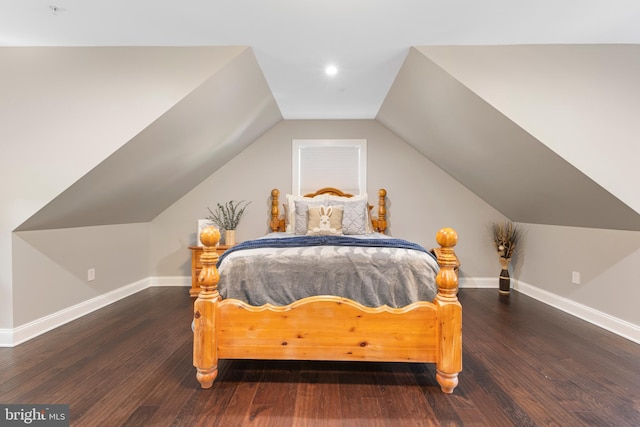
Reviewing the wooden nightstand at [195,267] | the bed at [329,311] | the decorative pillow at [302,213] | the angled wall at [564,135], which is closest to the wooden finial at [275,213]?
the decorative pillow at [302,213]

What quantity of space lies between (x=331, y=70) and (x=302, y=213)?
152 cm

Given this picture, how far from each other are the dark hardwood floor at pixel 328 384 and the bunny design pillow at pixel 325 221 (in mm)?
1531

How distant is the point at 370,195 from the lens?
416 centimetres

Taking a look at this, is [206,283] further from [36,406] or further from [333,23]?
[333,23]

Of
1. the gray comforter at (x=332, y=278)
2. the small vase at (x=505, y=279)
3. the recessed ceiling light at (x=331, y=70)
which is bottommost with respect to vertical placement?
the small vase at (x=505, y=279)

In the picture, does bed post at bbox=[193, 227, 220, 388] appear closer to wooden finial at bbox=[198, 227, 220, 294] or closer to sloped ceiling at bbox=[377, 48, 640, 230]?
wooden finial at bbox=[198, 227, 220, 294]

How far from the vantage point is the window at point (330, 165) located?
4184mm

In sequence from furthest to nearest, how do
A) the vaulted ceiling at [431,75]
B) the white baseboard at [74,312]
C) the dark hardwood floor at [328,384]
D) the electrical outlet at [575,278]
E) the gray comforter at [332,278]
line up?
the electrical outlet at [575,278] → the white baseboard at [74,312] → the vaulted ceiling at [431,75] → the gray comforter at [332,278] → the dark hardwood floor at [328,384]

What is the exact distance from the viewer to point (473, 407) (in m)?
1.60

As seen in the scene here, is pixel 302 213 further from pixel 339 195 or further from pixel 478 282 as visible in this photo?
pixel 478 282

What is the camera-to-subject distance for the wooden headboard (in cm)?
404

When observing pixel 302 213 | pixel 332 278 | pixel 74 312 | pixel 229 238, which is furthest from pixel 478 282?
pixel 74 312

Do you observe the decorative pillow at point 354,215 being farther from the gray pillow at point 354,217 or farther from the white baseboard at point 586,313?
the white baseboard at point 586,313

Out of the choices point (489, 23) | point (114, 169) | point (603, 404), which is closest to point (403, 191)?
point (489, 23)
